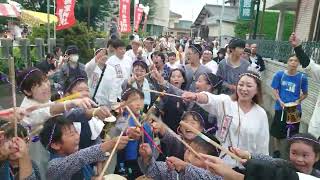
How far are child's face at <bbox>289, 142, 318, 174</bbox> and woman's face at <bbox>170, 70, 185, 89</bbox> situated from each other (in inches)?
112

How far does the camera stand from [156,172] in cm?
295

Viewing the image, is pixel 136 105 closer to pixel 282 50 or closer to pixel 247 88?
pixel 247 88

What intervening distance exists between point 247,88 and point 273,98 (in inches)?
293

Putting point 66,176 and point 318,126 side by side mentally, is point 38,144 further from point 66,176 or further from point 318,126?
point 318,126

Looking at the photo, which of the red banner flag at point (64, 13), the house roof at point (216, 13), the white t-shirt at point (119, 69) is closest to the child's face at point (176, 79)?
the white t-shirt at point (119, 69)

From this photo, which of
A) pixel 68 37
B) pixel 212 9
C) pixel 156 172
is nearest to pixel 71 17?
pixel 68 37

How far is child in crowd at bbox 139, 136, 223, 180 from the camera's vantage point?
268 cm

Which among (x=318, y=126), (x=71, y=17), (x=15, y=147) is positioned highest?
(x=71, y=17)

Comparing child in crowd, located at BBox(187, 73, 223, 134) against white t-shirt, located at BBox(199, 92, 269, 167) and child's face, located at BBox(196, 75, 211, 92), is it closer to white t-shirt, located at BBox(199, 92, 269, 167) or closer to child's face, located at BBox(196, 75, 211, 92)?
child's face, located at BBox(196, 75, 211, 92)

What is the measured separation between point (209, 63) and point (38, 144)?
4.94m

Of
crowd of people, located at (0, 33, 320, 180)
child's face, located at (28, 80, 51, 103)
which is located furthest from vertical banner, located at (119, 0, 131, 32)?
child's face, located at (28, 80, 51, 103)

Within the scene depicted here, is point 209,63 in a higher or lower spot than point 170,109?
higher

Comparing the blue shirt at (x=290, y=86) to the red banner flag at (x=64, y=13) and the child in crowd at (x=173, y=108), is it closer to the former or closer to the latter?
the child in crowd at (x=173, y=108)

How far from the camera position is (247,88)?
12.0 feet
